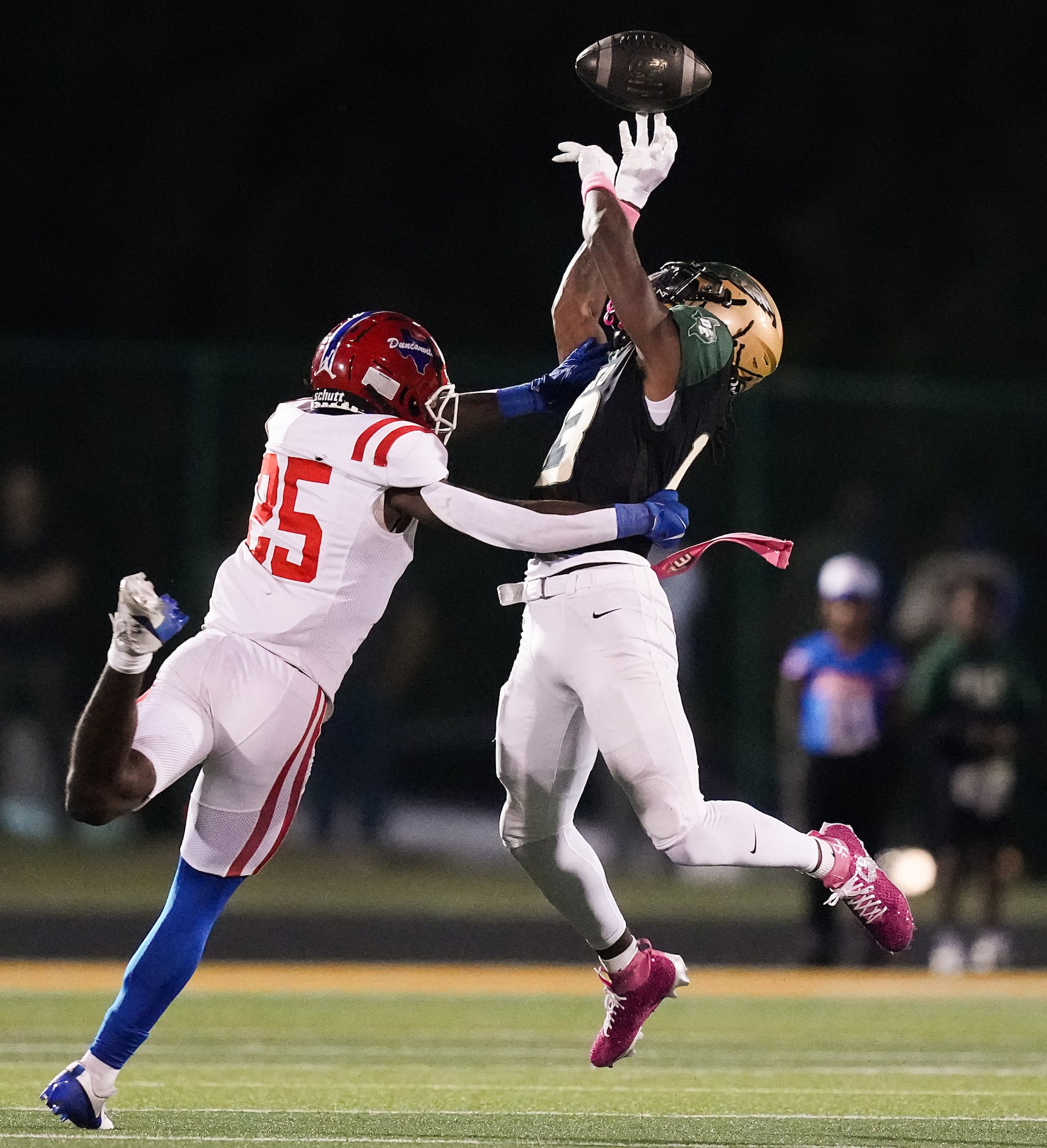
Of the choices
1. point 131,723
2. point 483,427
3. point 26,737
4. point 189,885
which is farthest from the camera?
point 26,737

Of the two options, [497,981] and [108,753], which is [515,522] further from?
[497,981]

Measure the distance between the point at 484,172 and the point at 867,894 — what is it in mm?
14166

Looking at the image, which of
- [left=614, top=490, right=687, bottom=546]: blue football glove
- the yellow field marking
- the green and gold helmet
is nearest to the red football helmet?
[left=614, top=490, right=687, bottom=546]: blue football glove

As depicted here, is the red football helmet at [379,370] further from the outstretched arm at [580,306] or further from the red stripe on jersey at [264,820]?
the red stripe on jersey at [264,820]

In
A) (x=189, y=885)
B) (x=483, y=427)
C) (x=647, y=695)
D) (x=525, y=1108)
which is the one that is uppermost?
(x=483, y=427)

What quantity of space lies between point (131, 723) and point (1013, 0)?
15.3 metres

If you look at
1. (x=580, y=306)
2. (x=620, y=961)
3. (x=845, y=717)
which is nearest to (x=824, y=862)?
(x=620, y=961)

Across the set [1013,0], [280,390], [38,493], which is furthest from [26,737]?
[1013,0]

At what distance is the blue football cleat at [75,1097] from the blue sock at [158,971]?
64 millimetres

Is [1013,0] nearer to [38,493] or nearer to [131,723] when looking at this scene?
[38,493]

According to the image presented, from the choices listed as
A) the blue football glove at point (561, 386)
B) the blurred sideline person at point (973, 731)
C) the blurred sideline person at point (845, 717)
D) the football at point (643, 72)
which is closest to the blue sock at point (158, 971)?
the blue football glove at point (561, 386)

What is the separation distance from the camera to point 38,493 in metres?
13.0

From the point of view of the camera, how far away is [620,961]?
19.9 ft

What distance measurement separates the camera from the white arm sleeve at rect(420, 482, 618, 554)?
5512 millimetres
